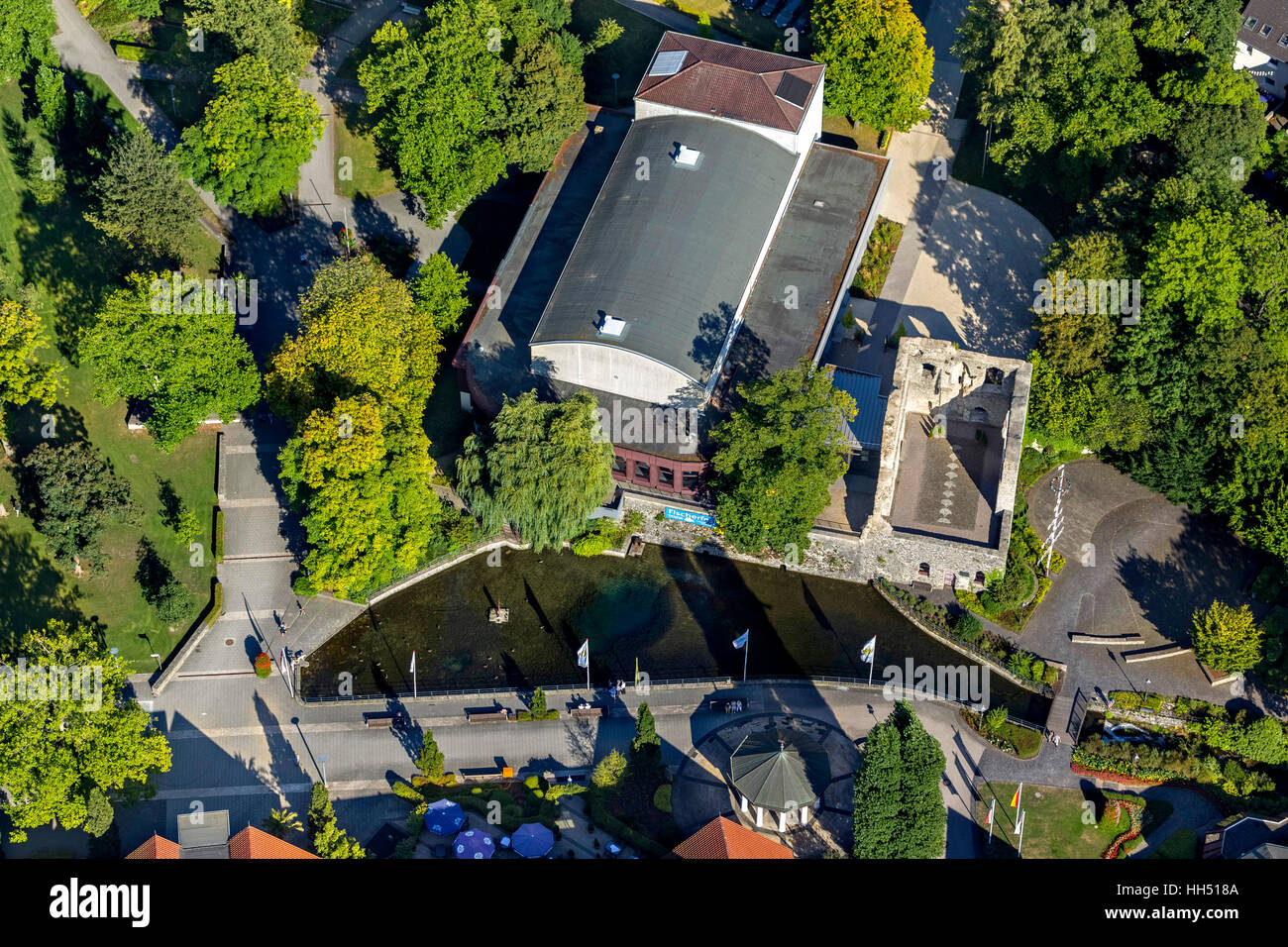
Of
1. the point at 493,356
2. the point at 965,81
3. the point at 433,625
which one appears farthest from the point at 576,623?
the point at 965,81

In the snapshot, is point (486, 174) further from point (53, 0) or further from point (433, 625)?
point (53, 0)

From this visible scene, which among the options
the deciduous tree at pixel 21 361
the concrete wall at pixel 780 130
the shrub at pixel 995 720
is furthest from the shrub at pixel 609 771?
the concrete wall at pixel 780 130

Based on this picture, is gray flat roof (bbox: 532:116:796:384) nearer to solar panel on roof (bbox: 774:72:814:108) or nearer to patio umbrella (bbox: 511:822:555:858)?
solar panel on roof (bbox: 774:72:814:108)

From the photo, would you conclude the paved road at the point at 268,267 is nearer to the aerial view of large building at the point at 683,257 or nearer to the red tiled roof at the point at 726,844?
the aerial view of large building at the point at 683,257

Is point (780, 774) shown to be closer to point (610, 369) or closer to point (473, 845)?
point (473, 845)

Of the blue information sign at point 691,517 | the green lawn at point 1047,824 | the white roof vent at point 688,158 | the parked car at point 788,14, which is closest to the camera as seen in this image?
the green lawn at point 1047,824

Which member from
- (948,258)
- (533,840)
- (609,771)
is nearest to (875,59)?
(948,258)

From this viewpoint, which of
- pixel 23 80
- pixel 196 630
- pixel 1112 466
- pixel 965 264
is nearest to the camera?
pixel 196 630
